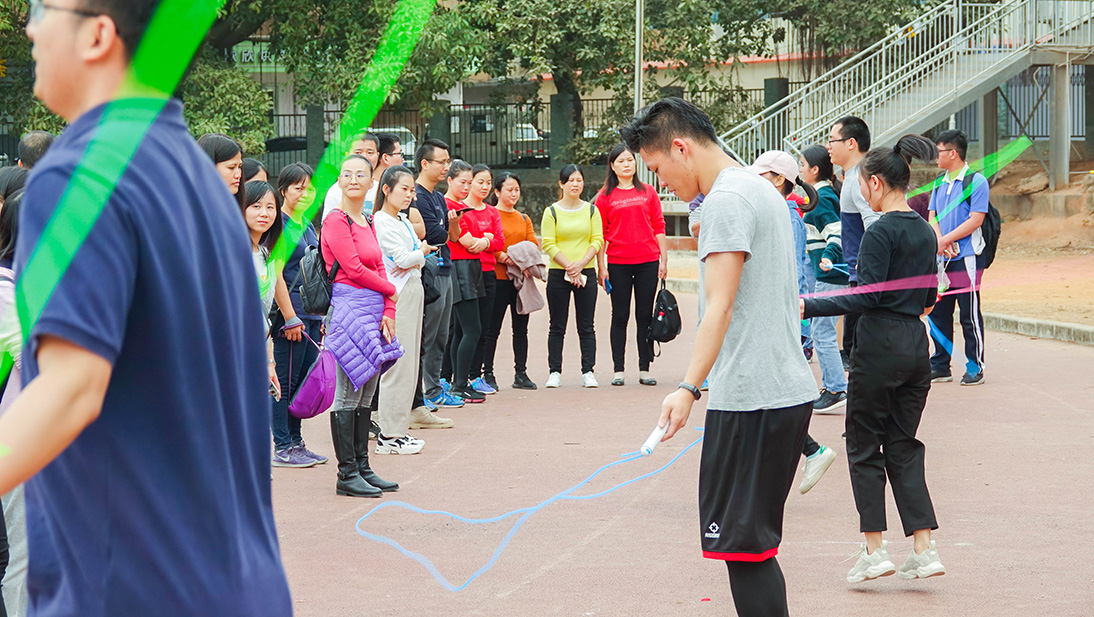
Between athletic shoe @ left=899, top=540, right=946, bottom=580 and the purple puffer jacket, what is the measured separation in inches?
119

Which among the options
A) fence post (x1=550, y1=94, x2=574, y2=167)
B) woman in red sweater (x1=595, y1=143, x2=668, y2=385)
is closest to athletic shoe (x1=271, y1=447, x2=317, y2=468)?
woman in red sweater (x1=595, y1=143, x2=668, y2=385)

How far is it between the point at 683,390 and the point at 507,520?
271 cm

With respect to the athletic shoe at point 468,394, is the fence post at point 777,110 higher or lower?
higher

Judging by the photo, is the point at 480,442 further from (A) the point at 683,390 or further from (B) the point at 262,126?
(B) the point at 262,126

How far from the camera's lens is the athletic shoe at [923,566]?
4.91 m

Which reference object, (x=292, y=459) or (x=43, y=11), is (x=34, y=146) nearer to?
(x=292, y=459)

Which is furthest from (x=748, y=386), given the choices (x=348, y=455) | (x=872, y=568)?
(x=348, y=455)

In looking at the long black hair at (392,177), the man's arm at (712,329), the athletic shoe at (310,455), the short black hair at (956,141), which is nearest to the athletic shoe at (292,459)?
the athletic shoe at (310,455)

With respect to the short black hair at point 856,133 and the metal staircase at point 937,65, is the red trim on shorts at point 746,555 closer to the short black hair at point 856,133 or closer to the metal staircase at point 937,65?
the short black hair at point 856,133

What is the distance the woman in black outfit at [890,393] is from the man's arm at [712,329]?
53.7 inches

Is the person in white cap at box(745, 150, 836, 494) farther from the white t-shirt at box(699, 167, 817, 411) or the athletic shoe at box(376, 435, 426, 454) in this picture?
the athletic shoe at box(376, 435, 426, 454)

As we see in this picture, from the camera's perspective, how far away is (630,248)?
10.2 metres

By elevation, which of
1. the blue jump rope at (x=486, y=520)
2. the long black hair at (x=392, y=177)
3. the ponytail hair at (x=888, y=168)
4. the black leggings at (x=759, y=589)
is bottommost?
the blue jump rope at (x=486, y=520)

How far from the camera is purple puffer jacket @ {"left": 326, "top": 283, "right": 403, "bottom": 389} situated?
6.55m
